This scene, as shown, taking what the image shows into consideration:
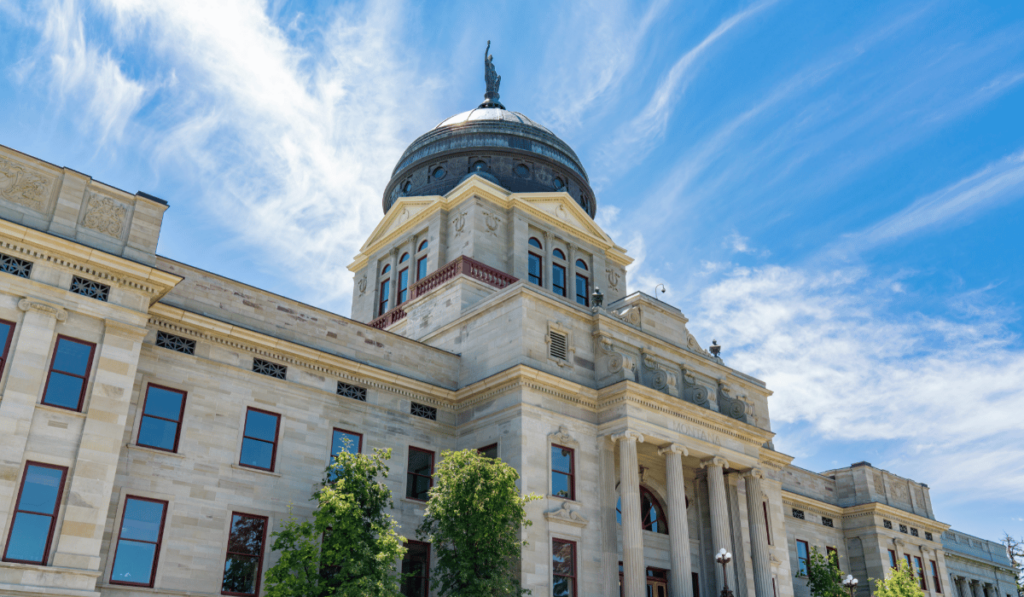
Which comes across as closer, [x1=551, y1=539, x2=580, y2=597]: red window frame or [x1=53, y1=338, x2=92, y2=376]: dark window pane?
[x1=53, y1=338, x2=92, y2=376]: dark window pane

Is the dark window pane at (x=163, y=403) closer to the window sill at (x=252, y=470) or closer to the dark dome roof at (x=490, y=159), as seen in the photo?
the window sill at (x=252, y=470)

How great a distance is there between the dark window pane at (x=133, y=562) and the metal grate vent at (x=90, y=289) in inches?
270

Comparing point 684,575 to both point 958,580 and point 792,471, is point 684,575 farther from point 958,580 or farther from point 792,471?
point 958,580

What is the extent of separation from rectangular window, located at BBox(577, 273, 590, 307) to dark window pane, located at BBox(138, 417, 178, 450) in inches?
1084

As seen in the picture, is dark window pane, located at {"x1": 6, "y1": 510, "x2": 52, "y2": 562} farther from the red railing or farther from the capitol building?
the red railing

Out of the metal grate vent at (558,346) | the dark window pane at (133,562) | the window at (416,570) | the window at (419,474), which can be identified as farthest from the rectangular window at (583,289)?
the dark window pane at (133,562)

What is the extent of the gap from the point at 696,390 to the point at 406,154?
27.6 meters

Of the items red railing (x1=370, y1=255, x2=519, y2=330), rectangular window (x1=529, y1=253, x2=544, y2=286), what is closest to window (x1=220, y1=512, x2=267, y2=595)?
red railing (x1=370, y1=255, x2=519, y2=330)

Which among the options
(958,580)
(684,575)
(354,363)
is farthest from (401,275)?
(958,580)

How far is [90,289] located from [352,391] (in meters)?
10.1

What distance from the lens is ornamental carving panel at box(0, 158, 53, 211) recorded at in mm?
22547

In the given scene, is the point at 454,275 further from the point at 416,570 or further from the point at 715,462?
the point at 416,570

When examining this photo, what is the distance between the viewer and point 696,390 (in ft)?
114

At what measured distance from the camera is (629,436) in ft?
101
